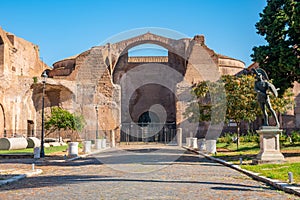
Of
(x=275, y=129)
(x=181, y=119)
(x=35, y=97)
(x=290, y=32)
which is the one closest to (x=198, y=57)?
(x=181, y=119)

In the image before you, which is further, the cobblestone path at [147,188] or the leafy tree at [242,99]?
the leafy tree at [242,99]

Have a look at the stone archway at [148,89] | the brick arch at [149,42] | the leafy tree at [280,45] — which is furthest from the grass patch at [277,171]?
the stone archway at [148,89]

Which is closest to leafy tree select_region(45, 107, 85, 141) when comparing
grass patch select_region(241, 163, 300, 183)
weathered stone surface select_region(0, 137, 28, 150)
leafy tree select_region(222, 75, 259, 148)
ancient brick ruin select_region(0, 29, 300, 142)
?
ancient brick ruin select_region(0, 29, 300, 142)

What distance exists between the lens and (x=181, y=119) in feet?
113

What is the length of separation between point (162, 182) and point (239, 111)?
1228 centimetres

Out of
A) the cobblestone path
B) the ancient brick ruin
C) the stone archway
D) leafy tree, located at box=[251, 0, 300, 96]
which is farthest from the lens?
the stone archway

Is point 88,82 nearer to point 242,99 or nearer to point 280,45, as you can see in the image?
point 242,99

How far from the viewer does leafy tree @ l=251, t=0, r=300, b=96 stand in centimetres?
1443

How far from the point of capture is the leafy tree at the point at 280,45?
1443 centimetres

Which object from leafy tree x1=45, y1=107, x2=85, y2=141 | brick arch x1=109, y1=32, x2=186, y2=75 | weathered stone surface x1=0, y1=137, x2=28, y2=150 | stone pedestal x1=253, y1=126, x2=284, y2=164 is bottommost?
weathered stone surface x1=0, y1=137, x2=28, y2=150

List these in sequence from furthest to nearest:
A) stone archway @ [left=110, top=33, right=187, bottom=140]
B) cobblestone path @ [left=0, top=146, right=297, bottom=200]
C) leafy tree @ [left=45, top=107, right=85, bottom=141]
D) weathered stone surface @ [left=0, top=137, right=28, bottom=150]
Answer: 1. stone archway @ [left=110, top=33, right=187, bottom=140]
2. leafy tree @ [left=45, top=107, right=85, bottom=141]
3. weathered stone surface @ [left=0, top=137, right=28, bottom=150]
4. cobblestone path @ [left=0, top=146, right=297, bottom=200]

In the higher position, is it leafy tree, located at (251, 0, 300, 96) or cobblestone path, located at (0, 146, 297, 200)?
leafy tree, located at (251, 0, 300, 96)

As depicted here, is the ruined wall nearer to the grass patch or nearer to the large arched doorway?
the large arched doorway

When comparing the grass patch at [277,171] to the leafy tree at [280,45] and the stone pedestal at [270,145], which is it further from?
the leafy tree at [280,45]
